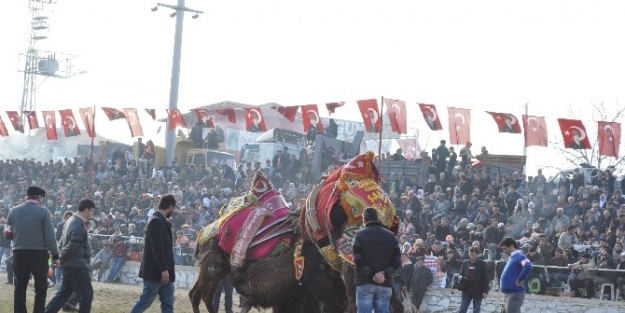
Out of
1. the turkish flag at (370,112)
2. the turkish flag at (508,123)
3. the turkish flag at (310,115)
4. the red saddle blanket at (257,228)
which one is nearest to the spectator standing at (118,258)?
the turkish flag at (310,115)

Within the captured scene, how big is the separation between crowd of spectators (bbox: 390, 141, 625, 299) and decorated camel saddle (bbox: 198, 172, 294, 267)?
6.45 metres

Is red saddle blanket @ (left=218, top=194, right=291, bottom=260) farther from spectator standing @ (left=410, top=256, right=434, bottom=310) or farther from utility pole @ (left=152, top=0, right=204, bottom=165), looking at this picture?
utility pole @ (left=152, top=0, right=204, bottom=165)

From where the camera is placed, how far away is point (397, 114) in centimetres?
2538

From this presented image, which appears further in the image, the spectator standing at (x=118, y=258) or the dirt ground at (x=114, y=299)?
the spectator standing at (x=118, y=258)

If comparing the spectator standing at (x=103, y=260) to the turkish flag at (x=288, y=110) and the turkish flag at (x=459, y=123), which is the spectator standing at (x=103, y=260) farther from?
the turkish flag at (x=459, y=123)

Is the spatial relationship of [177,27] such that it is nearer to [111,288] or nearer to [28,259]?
[111,288]

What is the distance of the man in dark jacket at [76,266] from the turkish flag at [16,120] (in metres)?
22.4

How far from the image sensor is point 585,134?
77.7 ft

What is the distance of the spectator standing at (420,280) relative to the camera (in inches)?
813

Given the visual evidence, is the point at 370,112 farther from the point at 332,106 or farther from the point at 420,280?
the point at 420,280

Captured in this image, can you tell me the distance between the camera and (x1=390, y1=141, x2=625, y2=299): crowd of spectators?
20250 millimetres

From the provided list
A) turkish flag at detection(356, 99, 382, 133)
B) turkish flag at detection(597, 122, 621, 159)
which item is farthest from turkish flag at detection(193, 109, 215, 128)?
turkish flag at detection(597, 122, 621, 159)

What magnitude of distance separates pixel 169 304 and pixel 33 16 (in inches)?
2157

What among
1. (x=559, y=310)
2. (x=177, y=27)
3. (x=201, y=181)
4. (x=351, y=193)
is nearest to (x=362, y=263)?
(x=351, y=193)
